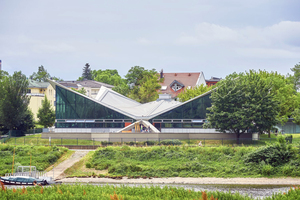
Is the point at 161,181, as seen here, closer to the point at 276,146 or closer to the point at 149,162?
the point at 149,162

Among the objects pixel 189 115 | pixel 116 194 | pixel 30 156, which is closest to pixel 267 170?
pixel 189 115

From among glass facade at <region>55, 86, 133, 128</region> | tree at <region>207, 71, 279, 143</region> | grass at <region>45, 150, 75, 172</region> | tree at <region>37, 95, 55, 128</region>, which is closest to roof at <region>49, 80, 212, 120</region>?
glass facade at <region>55, 86, 133, 128</region>

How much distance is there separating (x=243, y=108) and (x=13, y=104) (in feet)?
116

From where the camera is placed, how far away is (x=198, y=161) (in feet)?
146

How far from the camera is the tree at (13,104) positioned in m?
65.2

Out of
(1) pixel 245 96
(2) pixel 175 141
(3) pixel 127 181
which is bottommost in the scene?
(3) pixel 127 181

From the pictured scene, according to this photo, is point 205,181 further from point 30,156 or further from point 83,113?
point 83,113

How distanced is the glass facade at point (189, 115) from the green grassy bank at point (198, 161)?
12232 millimetres

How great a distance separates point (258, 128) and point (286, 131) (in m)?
23.0

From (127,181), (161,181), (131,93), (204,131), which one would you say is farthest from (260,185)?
(131,93)

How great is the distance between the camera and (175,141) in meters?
51.6

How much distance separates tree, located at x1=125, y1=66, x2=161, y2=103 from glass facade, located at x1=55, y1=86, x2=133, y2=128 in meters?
27.5

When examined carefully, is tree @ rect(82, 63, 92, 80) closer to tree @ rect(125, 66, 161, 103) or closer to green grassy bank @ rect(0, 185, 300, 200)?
tree @ rect(125, 66, 161, 103)

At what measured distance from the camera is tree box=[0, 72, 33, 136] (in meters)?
65.2
